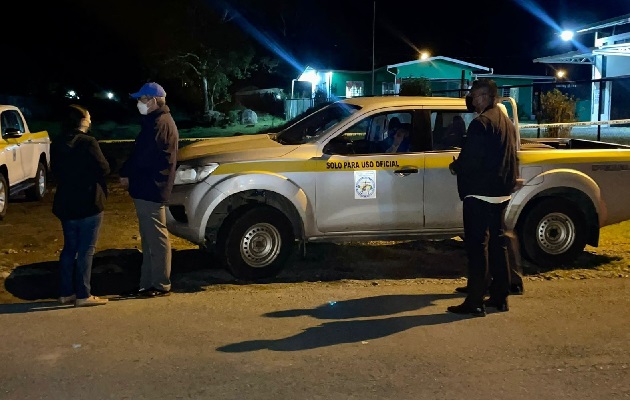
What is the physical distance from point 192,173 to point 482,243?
2868mm

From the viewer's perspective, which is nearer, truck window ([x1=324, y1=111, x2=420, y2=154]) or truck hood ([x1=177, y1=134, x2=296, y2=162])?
truck hood ([x1=177, y1=134, x2=296, y2=162])

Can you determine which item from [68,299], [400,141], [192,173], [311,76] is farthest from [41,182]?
[311,76]

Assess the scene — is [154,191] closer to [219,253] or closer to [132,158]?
[132,158]

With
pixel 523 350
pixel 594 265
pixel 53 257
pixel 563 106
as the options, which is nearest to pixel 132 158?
pixel 53 257

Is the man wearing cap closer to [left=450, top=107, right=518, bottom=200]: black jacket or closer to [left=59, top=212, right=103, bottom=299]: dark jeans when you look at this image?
[left=59, top=212, right=103, bottom=299]: dark jeans

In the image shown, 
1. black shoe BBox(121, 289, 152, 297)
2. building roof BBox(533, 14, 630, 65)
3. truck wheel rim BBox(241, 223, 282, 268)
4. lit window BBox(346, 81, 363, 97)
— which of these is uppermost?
building roof BBox(533, 14, 630, 65)

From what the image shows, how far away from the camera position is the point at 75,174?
6207mm

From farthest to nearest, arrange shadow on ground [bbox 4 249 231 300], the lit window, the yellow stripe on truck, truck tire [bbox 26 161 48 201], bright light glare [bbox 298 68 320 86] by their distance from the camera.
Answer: bright light glare [bbox 298 68 320 86]
the lit window
truck tire [bbox 26 161 48 201]
the yellow stripe on truck
shadow on ground [bbox 4 249 231 300]

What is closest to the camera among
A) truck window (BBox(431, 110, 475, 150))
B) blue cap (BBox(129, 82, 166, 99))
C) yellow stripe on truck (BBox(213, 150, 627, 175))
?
blue cap (BBox(129, 82, 166, 99))

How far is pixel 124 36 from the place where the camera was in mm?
42469

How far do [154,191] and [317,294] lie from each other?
5.77ft

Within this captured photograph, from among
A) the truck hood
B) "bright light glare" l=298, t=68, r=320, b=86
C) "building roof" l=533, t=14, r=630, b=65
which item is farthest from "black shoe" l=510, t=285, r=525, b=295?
"bright light glare" l=298, t=68, r=320, b=86

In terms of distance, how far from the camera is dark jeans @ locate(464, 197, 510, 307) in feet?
20.1

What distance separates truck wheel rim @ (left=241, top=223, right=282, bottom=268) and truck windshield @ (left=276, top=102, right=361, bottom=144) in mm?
1003
